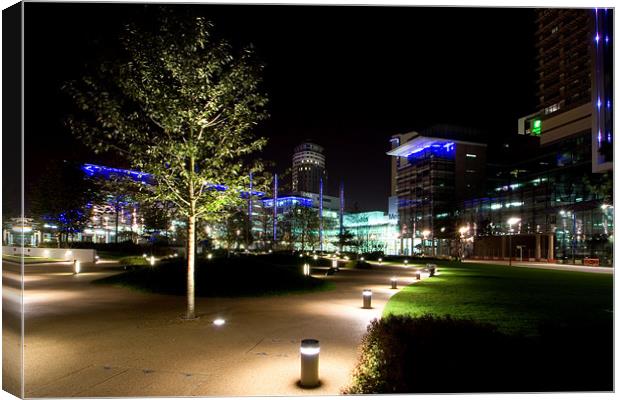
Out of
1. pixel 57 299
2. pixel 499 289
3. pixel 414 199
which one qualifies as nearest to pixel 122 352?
pixel 57 299

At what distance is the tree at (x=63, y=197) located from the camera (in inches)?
1902

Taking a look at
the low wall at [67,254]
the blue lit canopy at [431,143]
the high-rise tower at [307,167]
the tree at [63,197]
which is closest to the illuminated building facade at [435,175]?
the blue lit canopy at [431,143]

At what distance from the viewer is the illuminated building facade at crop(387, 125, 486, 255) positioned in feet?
337

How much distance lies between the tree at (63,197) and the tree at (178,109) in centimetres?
4145

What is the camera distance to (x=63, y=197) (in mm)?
48312

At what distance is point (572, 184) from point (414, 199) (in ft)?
146

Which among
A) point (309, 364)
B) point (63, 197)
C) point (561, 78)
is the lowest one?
point (309, 364)

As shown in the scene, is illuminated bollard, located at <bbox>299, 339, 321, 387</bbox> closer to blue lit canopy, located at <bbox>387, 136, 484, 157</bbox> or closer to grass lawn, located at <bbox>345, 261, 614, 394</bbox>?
grass lawn, located at <bbox>345, 261, 614, 394</bbox>

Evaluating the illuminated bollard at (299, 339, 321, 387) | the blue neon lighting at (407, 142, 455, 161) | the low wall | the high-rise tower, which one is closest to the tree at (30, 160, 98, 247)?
the low wall

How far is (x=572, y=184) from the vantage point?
66.8 m

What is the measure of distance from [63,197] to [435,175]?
83.5 m

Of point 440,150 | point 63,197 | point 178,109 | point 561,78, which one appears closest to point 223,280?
point 178,109

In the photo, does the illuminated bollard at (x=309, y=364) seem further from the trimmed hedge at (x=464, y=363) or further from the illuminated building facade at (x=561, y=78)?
the illuminated building facade at (x=561, y=78)

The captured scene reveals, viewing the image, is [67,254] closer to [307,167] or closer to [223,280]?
[223,280]
